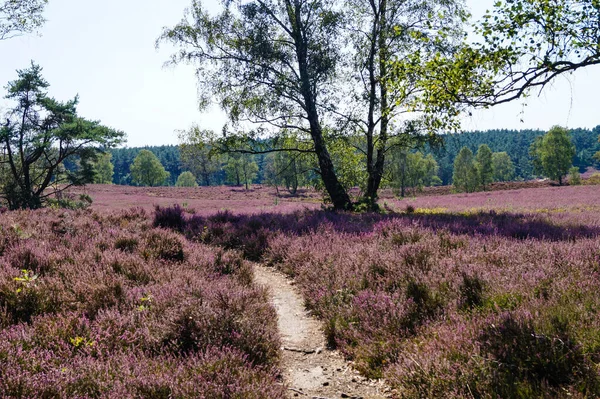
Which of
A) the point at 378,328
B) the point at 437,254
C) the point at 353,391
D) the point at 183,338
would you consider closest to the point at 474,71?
the point at 437,254

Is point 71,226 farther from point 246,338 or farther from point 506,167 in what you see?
point 506,167

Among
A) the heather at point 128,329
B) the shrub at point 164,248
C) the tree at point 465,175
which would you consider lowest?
the heather at point 128,329

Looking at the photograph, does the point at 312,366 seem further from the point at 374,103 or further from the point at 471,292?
the point at 374,103

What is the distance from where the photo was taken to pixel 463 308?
175 inches

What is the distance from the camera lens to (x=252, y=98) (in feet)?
53.9

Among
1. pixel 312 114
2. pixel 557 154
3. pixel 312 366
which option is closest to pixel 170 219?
pixel 312 114

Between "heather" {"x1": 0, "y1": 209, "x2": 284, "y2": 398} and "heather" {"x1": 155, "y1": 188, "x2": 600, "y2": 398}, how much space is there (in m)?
1.19

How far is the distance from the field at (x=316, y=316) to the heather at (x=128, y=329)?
0.06 feet

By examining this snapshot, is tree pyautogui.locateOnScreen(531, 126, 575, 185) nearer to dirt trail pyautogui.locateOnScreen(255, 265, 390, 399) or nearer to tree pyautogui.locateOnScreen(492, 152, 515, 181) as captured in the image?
tree pyautogui.locateOnScreen(492, 152, 515, 181)

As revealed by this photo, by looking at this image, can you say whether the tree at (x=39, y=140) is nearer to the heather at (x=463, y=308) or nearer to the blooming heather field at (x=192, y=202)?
the blooming heather field at (x=192, y=202)

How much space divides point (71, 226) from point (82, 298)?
5.49m

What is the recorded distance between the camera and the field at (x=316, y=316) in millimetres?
3074

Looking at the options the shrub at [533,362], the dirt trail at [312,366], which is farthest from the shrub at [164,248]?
the shrub at [533,362]

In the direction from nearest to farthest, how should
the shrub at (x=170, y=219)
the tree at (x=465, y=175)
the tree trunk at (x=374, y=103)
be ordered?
the shrub at (x=170, y=219)
the tree trunk at (x=374, y=103)
the tree at (x=465, y=175)
